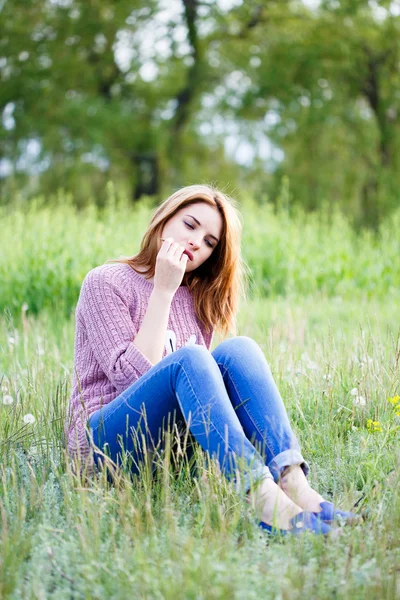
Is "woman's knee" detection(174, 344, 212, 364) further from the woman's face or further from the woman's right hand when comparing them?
the woman's face

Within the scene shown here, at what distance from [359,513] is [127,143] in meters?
13.2

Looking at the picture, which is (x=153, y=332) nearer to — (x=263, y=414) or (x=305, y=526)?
(x=263, y=414)

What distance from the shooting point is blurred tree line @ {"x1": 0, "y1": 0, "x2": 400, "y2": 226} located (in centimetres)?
1352

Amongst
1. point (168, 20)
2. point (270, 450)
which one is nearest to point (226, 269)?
point (270, 450)

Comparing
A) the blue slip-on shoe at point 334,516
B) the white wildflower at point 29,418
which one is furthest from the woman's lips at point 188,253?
the blue slip-on shoe at point 334,516

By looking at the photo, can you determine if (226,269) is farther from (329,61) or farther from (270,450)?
(329,61)

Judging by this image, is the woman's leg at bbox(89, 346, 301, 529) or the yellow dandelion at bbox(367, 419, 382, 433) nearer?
the woman's leg at bbox(89, 346, 301, 529)

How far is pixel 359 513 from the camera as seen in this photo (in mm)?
2045

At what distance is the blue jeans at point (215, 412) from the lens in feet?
6.58

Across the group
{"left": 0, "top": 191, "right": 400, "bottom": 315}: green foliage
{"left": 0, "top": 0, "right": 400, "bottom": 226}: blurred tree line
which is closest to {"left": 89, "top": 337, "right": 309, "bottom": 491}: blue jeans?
{"left": 0, "top": 191, "right": 400, "bottom": 315}: green foliage

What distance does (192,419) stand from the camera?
2066 mm

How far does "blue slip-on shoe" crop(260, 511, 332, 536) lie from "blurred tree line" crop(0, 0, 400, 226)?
11.4 m

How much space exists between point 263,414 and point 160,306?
0.49 m

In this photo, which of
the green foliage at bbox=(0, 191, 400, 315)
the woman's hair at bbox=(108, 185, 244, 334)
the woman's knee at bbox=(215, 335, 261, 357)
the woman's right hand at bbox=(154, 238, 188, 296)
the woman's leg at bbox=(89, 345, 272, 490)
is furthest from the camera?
the green foliage at bbox=(0, 191, 400, 315)
